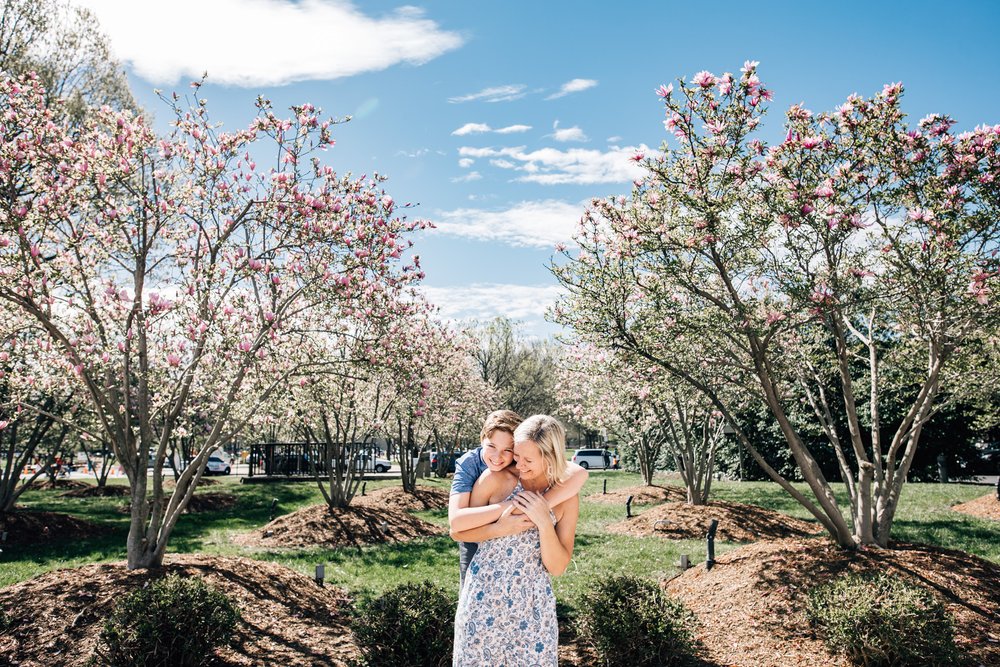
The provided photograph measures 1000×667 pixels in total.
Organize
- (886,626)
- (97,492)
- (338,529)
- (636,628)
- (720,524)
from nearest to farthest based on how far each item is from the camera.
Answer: (886,626)
(636,628)
(338,529)
(720,524)
(97,492)

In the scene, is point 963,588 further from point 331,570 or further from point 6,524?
point 6,524

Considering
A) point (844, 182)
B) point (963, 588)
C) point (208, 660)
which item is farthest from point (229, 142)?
point (963, 588)

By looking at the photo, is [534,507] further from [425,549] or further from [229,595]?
[425,549]

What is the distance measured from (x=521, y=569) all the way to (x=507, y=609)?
20 cm

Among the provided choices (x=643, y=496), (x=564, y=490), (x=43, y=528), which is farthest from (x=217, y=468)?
(x=564, y=490)

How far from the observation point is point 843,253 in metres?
7.96

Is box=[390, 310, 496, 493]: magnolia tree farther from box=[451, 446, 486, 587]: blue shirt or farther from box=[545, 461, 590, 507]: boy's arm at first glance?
box=[545, 461, 590, 507]: boy's arm

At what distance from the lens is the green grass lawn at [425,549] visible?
391 inches

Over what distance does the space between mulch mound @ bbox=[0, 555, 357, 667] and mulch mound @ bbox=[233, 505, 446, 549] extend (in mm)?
4422

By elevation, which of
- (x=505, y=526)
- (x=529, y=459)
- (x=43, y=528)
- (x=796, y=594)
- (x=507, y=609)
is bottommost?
(x=43, y=528)

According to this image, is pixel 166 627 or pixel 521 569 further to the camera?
pixel 166 627

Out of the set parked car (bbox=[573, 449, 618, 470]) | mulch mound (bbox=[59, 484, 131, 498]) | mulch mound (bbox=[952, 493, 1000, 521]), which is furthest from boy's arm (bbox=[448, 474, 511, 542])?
parked car (bbox=[573, 449, 618, 470])

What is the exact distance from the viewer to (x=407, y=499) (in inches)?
755

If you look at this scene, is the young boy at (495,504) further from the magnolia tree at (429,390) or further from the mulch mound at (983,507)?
the mulch mound at (983,507)
